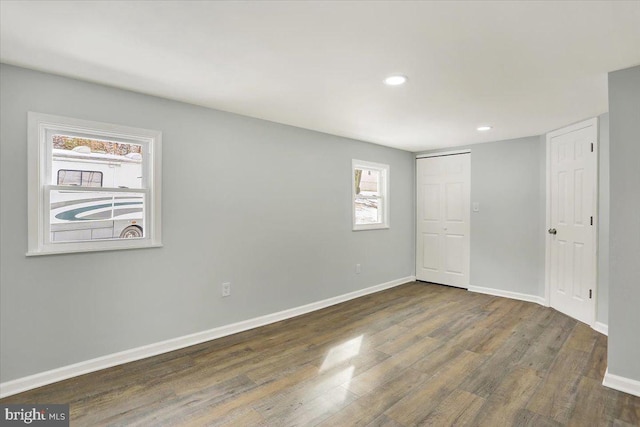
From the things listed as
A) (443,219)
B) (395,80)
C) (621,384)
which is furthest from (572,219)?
(395,80)

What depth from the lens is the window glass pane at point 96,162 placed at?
2.45 m

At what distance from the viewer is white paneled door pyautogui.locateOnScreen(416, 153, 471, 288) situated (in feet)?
16.6

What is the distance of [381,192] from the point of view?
5.21 m

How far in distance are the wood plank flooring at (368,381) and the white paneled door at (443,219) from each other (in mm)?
1653

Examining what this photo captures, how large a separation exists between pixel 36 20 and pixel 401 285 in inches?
201

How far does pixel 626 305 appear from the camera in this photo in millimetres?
2260

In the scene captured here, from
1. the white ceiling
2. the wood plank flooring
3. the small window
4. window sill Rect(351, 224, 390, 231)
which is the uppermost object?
the white ceiling

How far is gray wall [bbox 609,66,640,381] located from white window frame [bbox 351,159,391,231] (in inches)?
110

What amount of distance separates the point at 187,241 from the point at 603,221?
414 cm

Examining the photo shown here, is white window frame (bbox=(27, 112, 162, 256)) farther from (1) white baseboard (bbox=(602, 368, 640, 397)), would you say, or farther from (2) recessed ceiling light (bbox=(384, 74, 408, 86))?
(1) white baseboard (bbox=(602, 368, 640, 397))

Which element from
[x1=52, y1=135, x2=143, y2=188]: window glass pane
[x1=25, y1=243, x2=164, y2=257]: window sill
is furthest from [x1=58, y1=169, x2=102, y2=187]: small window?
[x1=25, y1=243, x2=164, y2=257]: window sill

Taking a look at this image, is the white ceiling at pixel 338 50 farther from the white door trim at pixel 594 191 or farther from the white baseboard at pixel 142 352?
the white baseboard at pixel 142 352

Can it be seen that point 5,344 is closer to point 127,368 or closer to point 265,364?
point 127,368

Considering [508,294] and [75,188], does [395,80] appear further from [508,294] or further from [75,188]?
[508,294]
